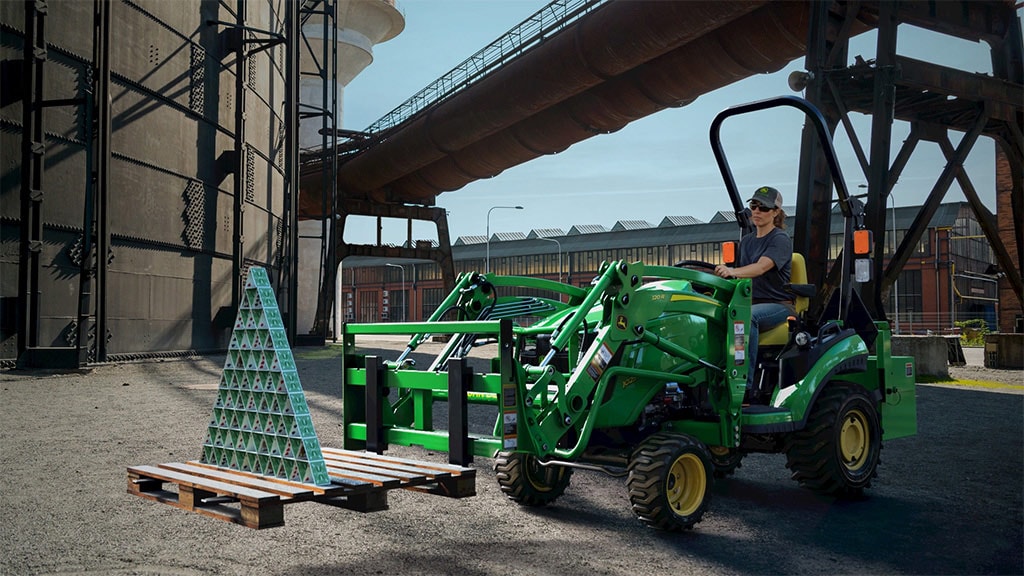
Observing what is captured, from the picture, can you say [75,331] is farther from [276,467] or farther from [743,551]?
[743,551]

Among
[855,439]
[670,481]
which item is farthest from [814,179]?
[670,481]

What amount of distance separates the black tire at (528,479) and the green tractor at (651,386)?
0.01 metres

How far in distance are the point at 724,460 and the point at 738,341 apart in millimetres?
1515

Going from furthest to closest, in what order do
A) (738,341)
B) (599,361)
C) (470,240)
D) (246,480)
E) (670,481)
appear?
1. (470,240)
2. (738,341)
3. (670,481)
4. (599,361)
5. (246,480)

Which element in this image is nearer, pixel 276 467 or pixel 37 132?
pixel 276 467

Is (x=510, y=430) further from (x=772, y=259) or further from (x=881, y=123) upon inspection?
(x=881, y=123)

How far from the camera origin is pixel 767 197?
6.74 m

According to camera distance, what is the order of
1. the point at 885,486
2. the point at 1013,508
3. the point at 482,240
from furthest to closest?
the point at 482,240 < the point at 885,486 < the point at 1013,508

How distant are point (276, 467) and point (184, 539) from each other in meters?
1.01

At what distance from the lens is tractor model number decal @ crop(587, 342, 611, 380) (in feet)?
17.5

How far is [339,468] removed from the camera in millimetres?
4883

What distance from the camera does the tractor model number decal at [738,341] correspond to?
6.00m

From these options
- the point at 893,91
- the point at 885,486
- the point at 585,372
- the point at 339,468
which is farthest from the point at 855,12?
the point at 339,468

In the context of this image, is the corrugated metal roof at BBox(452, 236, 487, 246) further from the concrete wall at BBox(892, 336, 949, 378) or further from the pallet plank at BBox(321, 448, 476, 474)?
the pallet plank at BBox(321, 448, 476, 474)
